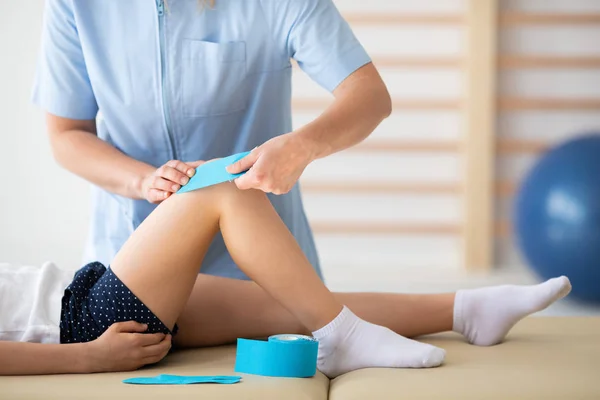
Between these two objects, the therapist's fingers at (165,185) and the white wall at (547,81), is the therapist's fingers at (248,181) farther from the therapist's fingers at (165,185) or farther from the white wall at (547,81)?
the white wall at (547,81)

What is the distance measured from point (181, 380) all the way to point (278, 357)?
17 cm

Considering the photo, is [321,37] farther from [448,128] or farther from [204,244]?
[448,128]

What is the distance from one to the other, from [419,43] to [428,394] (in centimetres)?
343

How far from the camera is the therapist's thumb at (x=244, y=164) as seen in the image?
1.41m

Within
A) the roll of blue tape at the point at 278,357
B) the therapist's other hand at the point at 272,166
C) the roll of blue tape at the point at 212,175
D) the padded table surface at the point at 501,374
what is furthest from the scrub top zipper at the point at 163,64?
the padded table surface at the point at 501,374

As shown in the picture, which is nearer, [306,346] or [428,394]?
[428,394]

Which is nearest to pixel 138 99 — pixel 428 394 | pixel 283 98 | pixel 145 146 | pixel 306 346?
pixel 145 146

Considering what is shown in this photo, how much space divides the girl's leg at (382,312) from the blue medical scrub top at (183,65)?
0.17m

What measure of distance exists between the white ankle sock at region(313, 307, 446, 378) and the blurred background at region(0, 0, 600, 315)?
276 cm

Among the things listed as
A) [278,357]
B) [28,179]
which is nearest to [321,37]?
[278,357]

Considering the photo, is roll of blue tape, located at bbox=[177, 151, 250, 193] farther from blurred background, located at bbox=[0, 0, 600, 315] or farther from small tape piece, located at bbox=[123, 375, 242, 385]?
blurred background, located at bbox=[0, 0, 600, 315]

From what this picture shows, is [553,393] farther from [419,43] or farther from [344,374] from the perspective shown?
[419,43]

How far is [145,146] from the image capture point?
183cm

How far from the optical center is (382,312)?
1.72 meters
